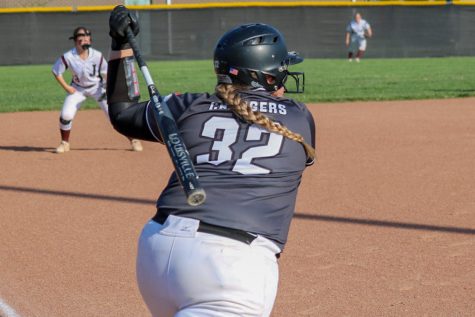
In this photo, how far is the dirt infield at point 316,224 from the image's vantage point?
5391mm

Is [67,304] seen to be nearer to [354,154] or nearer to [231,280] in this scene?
[231,280]

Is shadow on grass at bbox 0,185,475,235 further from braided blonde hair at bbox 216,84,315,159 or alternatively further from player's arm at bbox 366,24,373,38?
player's arm at bbox 366,24,373,38

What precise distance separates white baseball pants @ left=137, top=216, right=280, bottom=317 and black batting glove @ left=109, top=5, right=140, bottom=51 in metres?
1.03

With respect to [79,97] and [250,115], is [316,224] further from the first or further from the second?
[79,97]

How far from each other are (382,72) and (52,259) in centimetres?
1868

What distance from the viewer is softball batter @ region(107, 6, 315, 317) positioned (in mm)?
3000

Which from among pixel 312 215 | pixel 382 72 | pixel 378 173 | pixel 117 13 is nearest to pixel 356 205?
pixel 312 215

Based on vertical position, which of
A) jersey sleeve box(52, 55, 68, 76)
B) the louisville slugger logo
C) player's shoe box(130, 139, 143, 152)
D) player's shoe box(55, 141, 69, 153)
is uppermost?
the louisville slugger logo

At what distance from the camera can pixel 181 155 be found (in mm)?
3127

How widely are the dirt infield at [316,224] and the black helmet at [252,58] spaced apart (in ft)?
6.82

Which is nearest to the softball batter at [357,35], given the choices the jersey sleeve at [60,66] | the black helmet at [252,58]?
the jersey sleeve at [60,66]

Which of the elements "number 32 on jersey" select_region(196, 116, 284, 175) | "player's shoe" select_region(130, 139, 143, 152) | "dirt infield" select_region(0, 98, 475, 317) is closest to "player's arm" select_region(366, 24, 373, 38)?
"dirt infield" select_region(0, 98, 475, 317)

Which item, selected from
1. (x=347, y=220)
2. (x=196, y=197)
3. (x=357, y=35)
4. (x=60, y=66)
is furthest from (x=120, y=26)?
(x=357, y=35)

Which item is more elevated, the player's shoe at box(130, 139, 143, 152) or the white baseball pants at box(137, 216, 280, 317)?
the white baseball pants at box(137, 216, 280, 317)
